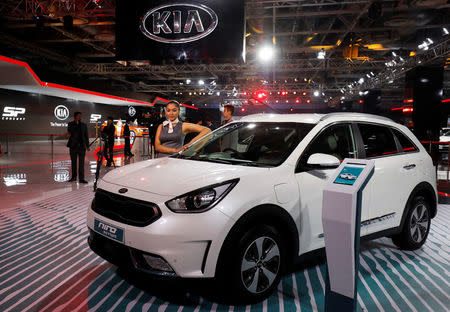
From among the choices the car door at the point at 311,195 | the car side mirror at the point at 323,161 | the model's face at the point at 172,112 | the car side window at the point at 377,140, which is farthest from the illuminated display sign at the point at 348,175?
the model's face at the point at 172,112

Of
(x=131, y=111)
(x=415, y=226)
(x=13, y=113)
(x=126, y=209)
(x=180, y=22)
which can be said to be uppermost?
(x=180, y=22)

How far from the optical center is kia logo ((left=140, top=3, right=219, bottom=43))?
7.22 meters

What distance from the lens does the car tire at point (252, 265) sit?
2.33 metres

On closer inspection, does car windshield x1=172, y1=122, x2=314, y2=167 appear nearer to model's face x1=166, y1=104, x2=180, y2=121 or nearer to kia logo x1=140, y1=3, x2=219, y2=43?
model's face x1=166, y1=104, x2=180, y2=121

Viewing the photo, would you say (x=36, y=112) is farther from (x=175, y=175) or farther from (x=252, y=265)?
(x=252, y=265)

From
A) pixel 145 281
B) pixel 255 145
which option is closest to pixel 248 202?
pixel 255 145

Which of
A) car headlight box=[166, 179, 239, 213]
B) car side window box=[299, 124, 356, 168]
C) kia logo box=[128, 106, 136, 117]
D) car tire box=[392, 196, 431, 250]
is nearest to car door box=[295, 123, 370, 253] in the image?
car side window box=[299, 124, 356, 168]

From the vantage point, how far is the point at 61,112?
80.1 feet

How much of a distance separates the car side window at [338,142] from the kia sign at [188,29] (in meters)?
4.66

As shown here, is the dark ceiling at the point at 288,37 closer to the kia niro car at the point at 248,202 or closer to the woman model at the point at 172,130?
the woman model at the point at 172,130

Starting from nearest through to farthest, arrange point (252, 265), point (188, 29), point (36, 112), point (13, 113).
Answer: point (252, 265), point (188, 29), point (13, 113), point (36, 112)

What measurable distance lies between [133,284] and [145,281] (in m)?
0.11

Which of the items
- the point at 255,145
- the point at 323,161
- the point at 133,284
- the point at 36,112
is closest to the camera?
the point at 323,161

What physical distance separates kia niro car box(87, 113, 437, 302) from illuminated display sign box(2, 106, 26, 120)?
67.0 ft
